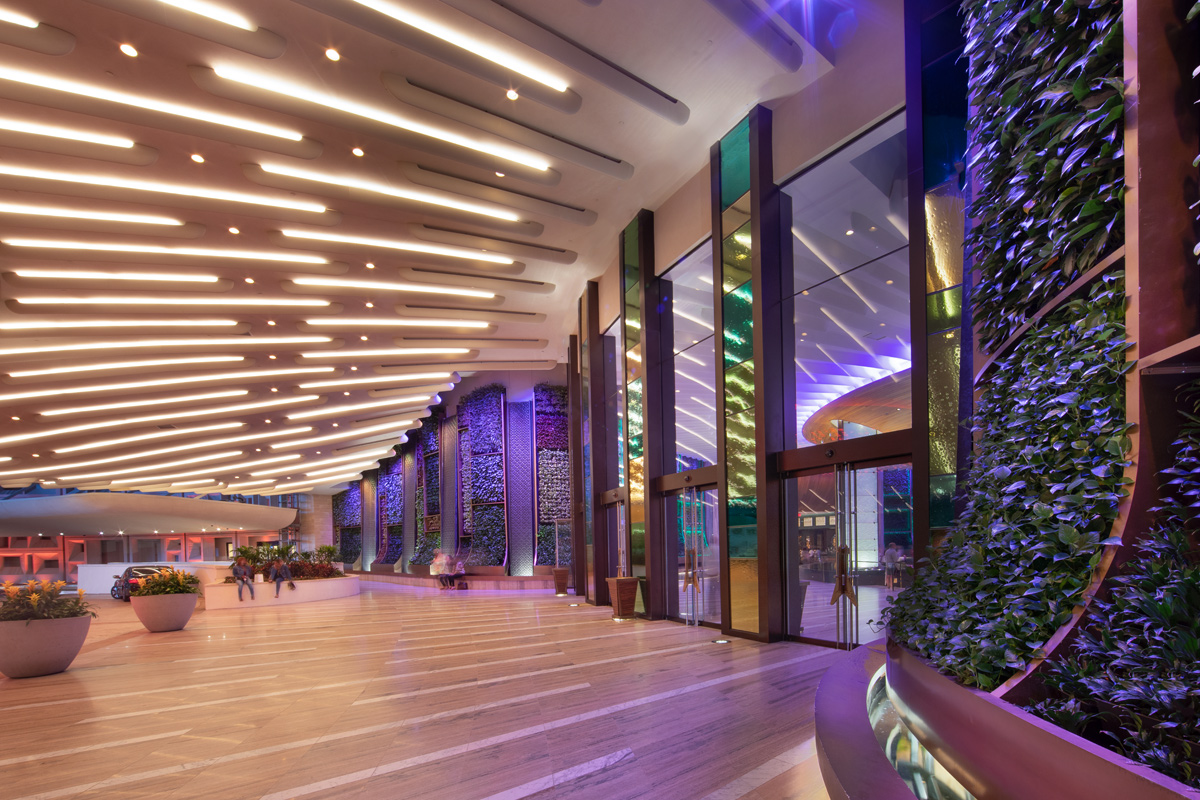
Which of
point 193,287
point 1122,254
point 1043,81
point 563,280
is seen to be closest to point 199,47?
point 193,287

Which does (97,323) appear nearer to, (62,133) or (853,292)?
(62,133)

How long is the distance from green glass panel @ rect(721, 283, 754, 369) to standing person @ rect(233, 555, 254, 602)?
572 inches

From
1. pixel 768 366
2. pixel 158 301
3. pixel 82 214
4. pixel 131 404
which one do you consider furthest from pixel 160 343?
pixel 768 366

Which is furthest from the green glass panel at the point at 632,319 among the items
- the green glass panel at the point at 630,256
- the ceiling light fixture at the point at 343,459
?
the ceiling light fixture at the point at 343,459

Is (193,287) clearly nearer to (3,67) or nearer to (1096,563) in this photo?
(3,67)

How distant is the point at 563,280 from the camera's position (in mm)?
13320

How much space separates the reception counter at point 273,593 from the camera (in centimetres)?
1602

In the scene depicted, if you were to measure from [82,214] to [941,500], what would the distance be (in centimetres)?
1041

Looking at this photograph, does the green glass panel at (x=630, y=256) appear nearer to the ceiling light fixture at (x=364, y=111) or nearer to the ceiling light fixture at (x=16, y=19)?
the ceiling light fixture at (x=364, y=111)

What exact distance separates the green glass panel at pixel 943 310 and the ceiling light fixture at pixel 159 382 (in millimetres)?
13498

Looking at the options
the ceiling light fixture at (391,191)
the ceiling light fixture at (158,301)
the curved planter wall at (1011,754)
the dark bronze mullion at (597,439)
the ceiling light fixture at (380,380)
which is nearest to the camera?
the curved planter wall at (1011,754)

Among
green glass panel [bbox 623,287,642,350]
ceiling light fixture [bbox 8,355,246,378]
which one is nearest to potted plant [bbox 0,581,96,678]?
ceiling light fixture [bbox 8,355,246,378]

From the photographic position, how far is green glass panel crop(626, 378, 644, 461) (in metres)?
11.5

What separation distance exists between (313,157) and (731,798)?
7713 millimetres
